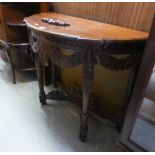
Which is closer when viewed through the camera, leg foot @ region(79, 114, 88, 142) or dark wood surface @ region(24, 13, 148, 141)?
dark wood surface @ region(24, 13, 148, 141)

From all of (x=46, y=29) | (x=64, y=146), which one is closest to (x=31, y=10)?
(x=46, y=29)

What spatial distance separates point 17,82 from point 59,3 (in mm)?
988

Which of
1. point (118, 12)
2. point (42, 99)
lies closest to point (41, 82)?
point (42, 99)

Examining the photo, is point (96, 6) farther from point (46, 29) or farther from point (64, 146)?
point (64, 146)

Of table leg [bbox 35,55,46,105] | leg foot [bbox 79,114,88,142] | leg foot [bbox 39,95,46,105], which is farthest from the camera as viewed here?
leg foot [bbox 39,95,46,105]

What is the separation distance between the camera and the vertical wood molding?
0.99m

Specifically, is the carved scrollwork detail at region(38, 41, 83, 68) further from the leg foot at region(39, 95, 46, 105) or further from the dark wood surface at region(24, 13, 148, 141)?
the leg foot at region(39, 95, 46, 105)

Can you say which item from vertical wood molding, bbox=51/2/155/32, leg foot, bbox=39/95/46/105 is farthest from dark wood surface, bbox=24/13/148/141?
leg foot, bbox=39/95/46/105

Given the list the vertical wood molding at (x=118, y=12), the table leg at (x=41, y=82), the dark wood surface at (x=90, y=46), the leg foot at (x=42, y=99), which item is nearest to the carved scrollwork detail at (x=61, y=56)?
the dark wood surface at (x=90, y=46)

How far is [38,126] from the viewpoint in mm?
1364

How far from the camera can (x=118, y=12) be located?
3.67 ft

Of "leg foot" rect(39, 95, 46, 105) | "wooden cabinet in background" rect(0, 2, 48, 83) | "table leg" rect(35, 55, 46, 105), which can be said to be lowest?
"leg foot" rect(39, 95, 46, 105)

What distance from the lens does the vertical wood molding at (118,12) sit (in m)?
0.99

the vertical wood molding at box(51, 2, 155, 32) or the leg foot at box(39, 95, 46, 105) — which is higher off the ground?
the vertical wood molding at box(51, 2, 155, 32)
